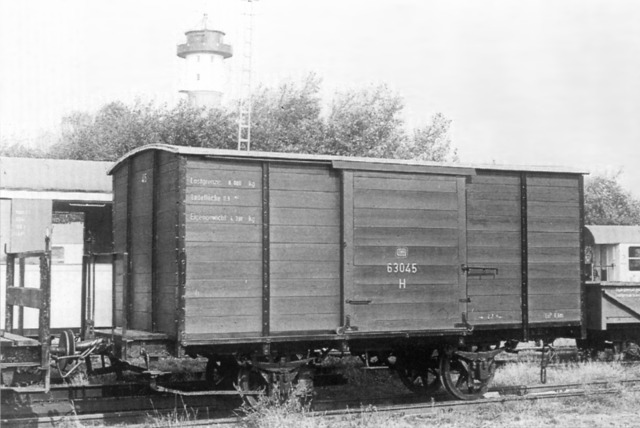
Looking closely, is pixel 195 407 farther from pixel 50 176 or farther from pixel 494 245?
pixel 50 176

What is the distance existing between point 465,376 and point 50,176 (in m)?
7.43

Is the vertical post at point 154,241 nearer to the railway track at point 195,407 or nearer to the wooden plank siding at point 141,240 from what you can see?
the wooden plank siding at point 141,240

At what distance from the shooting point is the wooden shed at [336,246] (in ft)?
29.2

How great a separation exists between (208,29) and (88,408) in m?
69.7

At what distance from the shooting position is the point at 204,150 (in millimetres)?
8914

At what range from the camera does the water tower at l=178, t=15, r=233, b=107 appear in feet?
243

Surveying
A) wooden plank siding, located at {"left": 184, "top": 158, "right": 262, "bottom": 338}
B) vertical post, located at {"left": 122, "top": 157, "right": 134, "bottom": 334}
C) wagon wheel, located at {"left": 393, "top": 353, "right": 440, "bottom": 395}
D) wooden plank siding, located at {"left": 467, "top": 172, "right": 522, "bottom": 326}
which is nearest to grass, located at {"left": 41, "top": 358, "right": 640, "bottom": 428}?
wagon wheel, located at {"left": 393, "top": 353, "right": 440, "bottom": 395}

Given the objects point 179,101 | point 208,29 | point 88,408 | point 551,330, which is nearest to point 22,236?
point 88,408

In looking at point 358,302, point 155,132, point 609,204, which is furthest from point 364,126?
point 358,302

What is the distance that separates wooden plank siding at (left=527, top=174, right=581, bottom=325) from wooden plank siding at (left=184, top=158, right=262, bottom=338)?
12.7 feet

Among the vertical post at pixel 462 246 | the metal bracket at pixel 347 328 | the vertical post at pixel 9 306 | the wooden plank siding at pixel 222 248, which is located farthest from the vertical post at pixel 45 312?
the vertical post at pixel 462 246

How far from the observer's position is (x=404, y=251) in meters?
9.93

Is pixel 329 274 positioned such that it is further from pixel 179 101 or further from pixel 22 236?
pixel 179 101

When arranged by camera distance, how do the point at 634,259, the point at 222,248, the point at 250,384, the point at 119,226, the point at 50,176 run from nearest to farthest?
the point at 222,248 < the point at 250,384 < the point at 119,226 < the point at 50,176 < the point at 634,259
